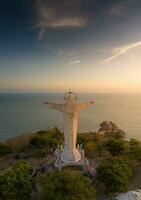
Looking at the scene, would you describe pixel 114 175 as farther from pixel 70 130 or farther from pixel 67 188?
pixel 70 130

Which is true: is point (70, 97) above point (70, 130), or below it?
above

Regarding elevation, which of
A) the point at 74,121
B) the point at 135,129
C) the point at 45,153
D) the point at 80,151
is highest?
the point at 74,121

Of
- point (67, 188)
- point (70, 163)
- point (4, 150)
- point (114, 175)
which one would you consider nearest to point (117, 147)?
point (70, 163)

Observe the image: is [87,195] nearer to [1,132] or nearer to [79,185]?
[79,185]

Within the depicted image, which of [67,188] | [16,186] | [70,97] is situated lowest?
[16,186]

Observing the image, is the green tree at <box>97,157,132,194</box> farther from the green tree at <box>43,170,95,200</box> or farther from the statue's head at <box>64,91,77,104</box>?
the statue's head at <box>64,91,77,104</box>

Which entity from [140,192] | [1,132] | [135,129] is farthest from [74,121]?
[135,129]
